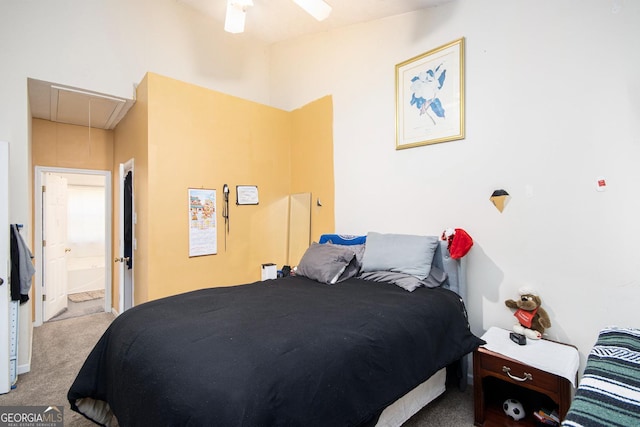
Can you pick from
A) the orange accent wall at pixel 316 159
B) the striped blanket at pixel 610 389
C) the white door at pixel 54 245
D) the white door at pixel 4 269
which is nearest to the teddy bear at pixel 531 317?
the striped blanket at pixel 610 389

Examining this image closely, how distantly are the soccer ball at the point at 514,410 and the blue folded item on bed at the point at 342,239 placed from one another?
158cm

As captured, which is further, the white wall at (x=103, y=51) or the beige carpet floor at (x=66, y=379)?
the white wall at (x=103, y=51)

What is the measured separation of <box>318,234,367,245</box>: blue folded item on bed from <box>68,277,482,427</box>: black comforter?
34.1 inches

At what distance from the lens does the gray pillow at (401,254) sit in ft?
7.76

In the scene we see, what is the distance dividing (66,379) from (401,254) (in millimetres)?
2933

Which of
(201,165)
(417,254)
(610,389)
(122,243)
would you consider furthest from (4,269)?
(610,389)

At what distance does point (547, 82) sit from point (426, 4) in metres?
1.19

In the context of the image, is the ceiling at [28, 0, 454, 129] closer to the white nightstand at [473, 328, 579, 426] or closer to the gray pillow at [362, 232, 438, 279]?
the gray pillow at [362, 232, 438, 279]

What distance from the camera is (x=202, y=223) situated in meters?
3.19

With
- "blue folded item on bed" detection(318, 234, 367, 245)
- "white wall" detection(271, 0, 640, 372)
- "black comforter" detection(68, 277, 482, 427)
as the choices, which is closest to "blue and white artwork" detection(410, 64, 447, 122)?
"white wall" detection(271, 0, 640, 372)

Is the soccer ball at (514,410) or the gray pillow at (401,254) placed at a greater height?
the gray pillow at (401,254)

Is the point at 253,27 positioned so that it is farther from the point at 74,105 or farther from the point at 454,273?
the point at 454,273

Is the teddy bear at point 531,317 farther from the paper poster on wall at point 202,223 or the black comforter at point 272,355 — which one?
the paper poster on wall at point 202,223

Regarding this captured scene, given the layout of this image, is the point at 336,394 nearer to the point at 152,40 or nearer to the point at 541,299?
the point at 541,299
